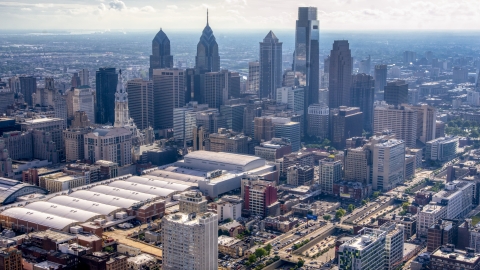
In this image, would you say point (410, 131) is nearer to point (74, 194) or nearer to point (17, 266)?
point (74, 194)

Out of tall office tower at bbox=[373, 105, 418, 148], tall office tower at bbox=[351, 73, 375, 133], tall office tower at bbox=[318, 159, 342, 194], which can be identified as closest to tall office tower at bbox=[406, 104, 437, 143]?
tall office tower at bbox=[373, 105, 418, 148]

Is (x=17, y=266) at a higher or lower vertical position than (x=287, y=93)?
lower

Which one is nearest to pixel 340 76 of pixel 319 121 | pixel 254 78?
pixel 319 121

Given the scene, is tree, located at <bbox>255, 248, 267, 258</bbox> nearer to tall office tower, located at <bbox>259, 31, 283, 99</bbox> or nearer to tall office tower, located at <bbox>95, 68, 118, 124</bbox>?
tall office tower, located at <bbox>95, 68, 118, 124</bbox>

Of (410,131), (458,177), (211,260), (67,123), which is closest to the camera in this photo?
(211,260)

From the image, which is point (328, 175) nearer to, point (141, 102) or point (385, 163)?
point (385, 163)

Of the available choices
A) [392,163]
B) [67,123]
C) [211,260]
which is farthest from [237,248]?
[67,123]
